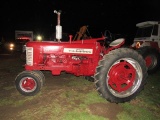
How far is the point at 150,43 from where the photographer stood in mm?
8266

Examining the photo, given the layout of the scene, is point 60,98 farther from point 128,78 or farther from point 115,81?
point 128,78

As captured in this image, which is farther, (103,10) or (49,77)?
(103,10)

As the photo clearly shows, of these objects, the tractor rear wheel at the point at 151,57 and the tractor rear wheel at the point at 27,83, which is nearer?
the tractor rear wheel at the point at 27,83

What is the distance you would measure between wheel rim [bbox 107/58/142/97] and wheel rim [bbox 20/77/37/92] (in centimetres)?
219

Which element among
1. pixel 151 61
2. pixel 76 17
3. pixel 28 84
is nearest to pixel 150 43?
pixel 151 61

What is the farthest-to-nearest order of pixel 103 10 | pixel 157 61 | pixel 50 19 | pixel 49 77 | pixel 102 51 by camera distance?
pixel 50 19 < pixel 103 10 < pixel 157 61 < pixel 49 77 < pixel 102 51

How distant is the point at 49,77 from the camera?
6875 mm

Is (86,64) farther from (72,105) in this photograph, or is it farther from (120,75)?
(72,105)

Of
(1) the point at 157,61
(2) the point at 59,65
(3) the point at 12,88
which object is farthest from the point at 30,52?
(1) the point at 157,61

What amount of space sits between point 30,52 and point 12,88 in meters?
1.56

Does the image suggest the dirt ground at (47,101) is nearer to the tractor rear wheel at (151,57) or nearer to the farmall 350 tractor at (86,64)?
the farmall 350 tractor at (86,64)

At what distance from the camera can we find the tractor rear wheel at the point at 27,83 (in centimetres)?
462

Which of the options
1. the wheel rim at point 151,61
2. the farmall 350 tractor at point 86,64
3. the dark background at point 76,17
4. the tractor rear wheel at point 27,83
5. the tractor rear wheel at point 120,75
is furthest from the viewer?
the dark background at point 76,17

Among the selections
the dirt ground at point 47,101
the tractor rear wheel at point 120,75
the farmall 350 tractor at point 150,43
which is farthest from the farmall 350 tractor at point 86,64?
the farmall 350 tractor at point 150,43
